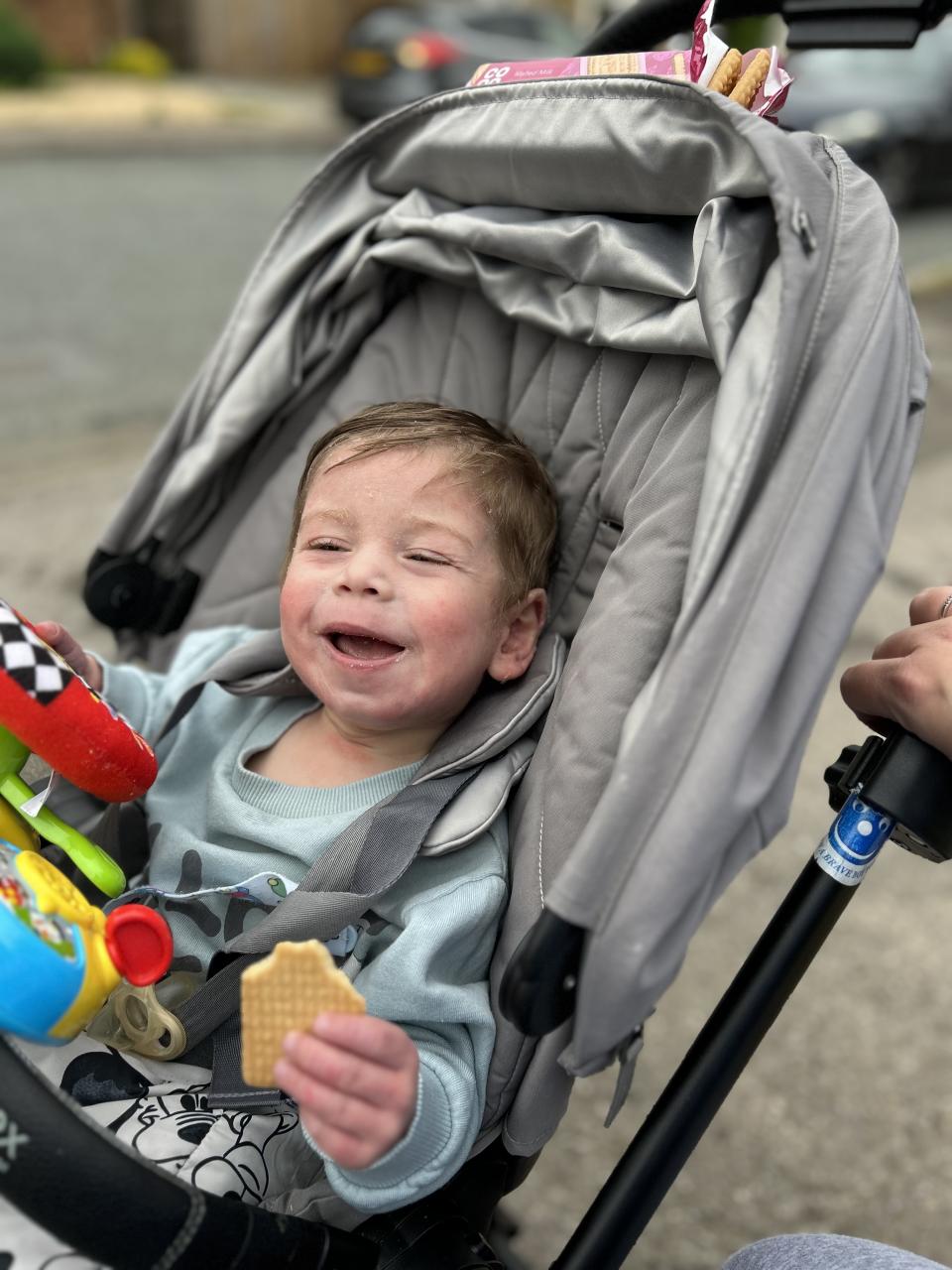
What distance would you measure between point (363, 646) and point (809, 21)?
0.98 m

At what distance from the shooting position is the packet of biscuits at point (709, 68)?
49.8 inches

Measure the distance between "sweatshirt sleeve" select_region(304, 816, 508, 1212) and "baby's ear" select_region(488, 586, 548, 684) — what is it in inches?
7.2

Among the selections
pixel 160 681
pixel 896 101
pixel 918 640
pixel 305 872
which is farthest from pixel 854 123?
pixel 305 872

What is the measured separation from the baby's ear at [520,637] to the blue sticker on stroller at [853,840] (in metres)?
0.45

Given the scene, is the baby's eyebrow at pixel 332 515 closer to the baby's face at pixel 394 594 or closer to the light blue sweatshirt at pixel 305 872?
the baby's face at pixel 394 594

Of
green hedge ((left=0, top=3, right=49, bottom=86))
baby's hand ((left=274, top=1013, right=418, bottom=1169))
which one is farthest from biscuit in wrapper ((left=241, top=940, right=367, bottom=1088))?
green hedge ((left=0, top=3, right=49, bottom=86))

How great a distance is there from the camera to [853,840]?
1089 millimetres

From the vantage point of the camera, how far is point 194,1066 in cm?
124

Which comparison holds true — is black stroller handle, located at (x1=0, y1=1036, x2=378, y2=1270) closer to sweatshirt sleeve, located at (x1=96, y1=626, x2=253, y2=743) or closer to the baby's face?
the baby's face

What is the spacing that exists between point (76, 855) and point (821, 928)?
2.23ft

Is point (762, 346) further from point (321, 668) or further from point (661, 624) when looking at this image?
point (321, 668)

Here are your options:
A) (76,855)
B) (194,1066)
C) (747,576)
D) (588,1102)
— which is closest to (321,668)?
(76,855)

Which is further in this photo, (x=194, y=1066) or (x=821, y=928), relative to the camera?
(x=194, y=1066)

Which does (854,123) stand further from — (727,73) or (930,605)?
(930,605)
